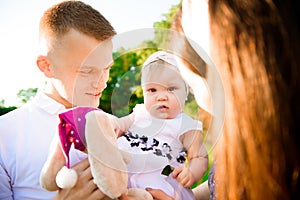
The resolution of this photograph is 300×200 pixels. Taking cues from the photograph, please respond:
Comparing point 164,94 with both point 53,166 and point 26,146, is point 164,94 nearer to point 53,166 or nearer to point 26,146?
point 53,166

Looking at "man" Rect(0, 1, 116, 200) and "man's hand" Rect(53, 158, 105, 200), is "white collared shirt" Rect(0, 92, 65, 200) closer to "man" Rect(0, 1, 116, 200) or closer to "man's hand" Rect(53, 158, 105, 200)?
"man" Rect(0, 1, 116, 200)

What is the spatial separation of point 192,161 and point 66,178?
0.95 feet

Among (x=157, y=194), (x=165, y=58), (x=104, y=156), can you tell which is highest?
(x=165, y=58)

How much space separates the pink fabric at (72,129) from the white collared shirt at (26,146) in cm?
19

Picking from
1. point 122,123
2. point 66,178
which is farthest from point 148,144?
point 66,178

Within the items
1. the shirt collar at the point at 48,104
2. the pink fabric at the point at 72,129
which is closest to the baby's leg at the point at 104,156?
the pink fabric at the point at 72,129

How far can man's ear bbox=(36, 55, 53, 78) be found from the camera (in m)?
1.07

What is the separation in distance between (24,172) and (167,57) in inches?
17.1

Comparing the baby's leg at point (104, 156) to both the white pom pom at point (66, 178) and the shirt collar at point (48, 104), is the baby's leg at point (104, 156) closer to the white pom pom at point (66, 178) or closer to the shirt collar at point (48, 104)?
the white pom pom at point (66, 178)

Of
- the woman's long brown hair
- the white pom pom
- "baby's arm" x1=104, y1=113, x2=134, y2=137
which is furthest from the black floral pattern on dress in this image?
the woman's long brown hair

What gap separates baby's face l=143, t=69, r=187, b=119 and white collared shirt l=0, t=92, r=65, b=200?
25cm

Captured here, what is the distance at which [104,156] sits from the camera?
0.76m

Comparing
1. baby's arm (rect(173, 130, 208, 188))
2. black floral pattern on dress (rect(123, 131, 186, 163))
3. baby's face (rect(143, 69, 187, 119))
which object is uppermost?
baby's face (rect(143, 69, 187, 119))

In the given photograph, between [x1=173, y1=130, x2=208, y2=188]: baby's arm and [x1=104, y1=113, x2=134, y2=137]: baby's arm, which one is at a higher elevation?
[x1=104, y1=113, x2=134, y2=137]: baby's arm
